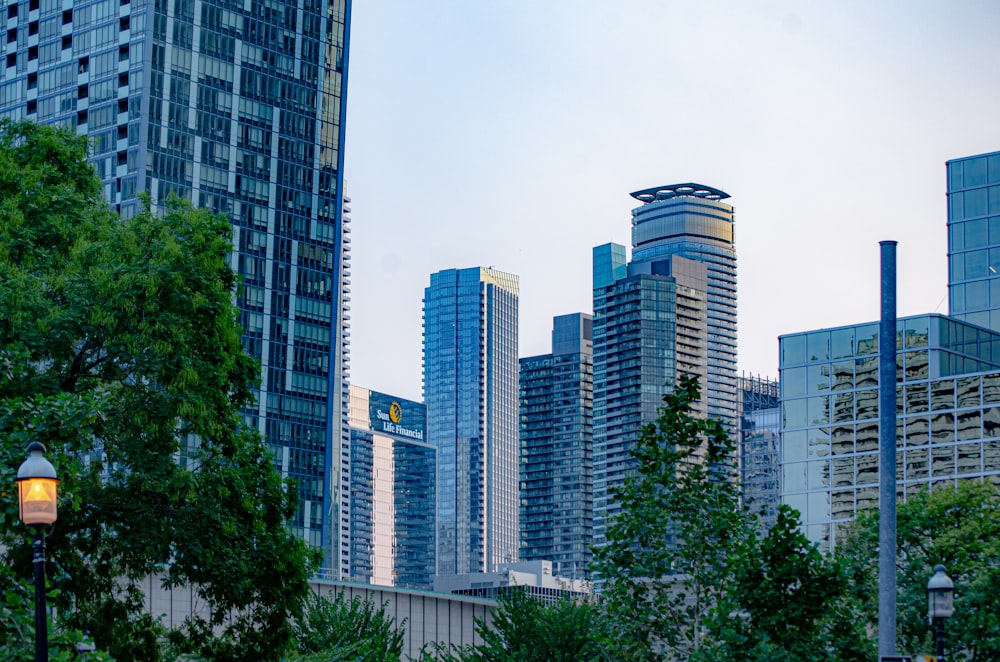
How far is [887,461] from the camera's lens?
20.4 m

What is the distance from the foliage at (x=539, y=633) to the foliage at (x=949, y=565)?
1115 cm

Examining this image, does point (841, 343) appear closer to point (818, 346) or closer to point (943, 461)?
point (818, 346)

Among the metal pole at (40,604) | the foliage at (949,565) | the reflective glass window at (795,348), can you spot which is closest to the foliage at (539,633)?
the foliage at (949,565)

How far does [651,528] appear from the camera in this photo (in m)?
28.9

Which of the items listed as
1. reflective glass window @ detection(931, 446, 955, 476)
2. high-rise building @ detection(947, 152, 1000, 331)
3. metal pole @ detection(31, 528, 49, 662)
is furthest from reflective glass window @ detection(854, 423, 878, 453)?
metal pole @ detection(31, 528, 49, 662)

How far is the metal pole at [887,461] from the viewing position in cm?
2023

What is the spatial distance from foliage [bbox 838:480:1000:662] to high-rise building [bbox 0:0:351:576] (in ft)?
376

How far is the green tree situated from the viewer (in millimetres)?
32531

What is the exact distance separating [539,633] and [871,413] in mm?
56169

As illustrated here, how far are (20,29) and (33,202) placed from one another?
445 feet

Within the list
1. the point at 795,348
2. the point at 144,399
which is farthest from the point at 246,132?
the point at 144,399

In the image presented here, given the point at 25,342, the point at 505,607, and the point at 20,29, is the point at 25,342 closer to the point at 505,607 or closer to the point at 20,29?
the point at 505,607

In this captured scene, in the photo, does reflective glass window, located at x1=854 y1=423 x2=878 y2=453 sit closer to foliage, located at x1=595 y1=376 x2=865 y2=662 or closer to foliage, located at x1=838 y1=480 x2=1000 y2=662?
foliage, located at x1=838 y1=480 x2=1000 y2=662

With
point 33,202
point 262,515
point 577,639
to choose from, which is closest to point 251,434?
point 262,515
